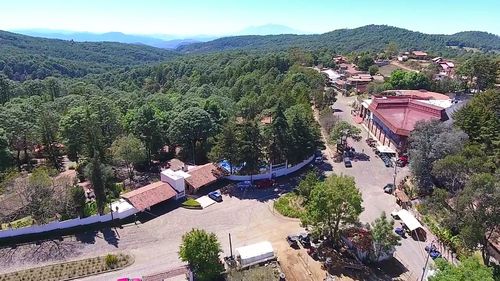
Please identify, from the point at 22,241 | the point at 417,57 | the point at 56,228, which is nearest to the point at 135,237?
the point at 56,228

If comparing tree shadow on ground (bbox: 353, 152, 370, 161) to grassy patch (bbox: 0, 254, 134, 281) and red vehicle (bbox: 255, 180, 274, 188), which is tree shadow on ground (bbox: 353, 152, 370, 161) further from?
grassy patch (bbox: 0, 254, 134, 281)

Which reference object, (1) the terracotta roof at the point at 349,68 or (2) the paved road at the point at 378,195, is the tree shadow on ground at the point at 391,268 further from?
(1) the terracotta roof at the point at 349,68

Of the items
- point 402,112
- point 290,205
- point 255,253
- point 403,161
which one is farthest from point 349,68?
point 255,253

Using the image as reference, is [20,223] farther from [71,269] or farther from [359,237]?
[359,237]

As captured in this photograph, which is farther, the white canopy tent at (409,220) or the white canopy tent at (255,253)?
the white canopy tent at (409,220)

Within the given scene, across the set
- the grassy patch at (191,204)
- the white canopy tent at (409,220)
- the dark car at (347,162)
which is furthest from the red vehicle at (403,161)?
the grassy patch at (191,204)

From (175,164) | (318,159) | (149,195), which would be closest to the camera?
(149,195)

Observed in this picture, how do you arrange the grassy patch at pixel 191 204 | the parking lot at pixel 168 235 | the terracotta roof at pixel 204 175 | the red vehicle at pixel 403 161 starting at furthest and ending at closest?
the red vehicle at pixel 403 161, the terracotta roof at pixel 204 175, the grassy patch at pixel 191 204, the parking lot at pixel 168 235

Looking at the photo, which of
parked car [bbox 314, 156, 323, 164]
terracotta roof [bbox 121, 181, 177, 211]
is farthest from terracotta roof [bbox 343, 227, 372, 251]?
parked car [bbox 314, 156, 323, 164]
